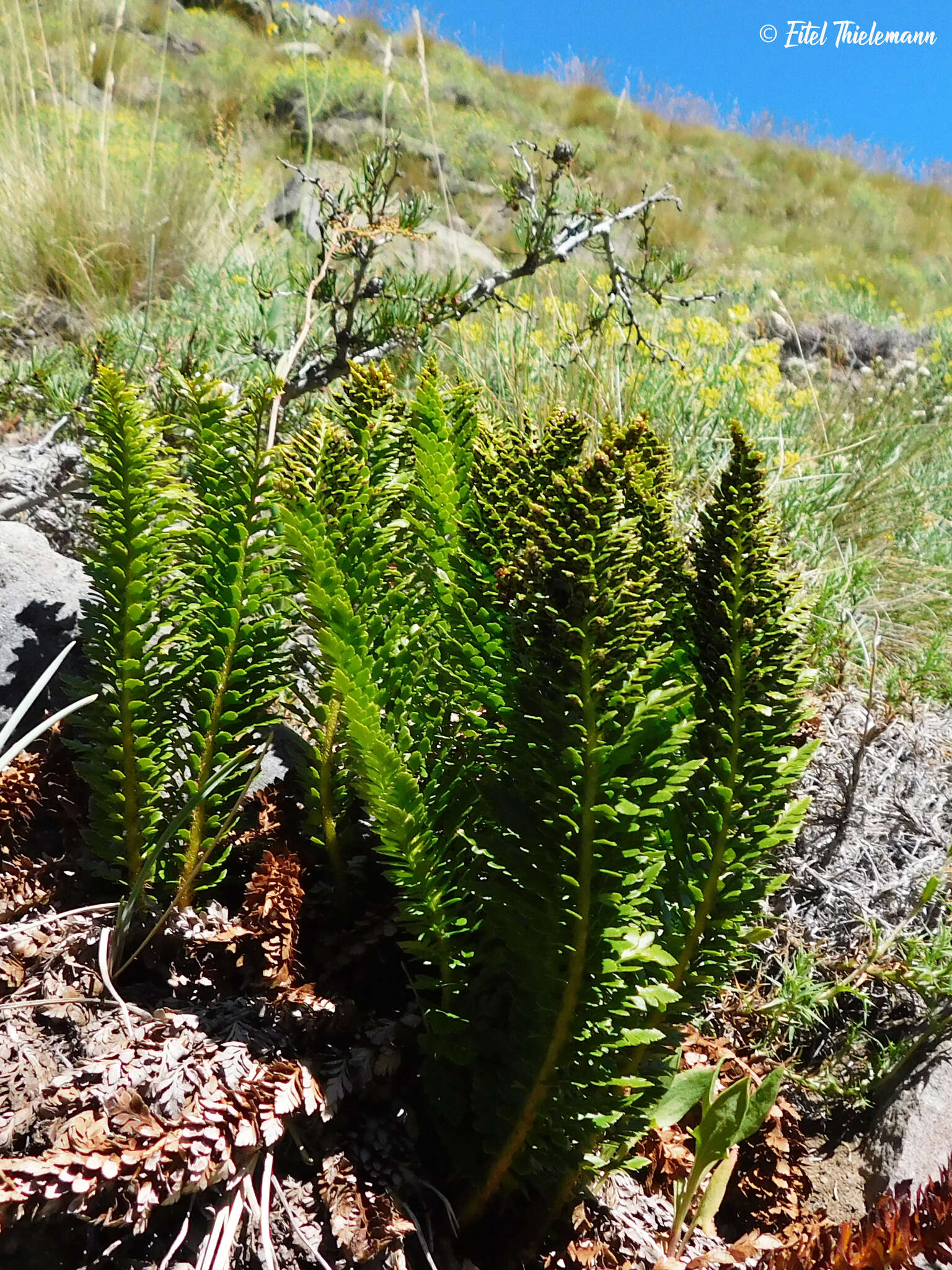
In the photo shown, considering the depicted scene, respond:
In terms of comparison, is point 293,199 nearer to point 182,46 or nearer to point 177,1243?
point 182,46

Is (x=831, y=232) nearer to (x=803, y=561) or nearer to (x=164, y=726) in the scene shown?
(x=803, y=561)

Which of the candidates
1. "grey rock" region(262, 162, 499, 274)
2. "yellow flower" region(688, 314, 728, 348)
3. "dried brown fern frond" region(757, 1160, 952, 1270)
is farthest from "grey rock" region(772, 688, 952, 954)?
"grey rock" region(262, 162, 499, 274)

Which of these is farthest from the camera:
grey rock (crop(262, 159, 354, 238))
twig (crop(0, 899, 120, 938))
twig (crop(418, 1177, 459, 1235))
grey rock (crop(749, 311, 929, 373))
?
grey rock (crop(262, 159, 354, 238))

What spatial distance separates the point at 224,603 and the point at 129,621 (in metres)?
0.11

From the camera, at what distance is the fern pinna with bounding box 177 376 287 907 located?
1.07 metres

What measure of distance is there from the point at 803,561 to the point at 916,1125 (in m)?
1.69

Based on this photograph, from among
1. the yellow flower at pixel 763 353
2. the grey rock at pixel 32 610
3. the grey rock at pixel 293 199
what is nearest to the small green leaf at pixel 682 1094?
the grey rock at pixel 32 610

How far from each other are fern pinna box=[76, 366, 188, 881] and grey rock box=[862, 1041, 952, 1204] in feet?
4.09

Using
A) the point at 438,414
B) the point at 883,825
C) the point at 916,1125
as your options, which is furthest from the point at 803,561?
the point at 438,414

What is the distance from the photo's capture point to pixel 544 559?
0.74 metres

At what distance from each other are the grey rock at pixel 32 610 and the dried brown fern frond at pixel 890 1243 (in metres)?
1.22

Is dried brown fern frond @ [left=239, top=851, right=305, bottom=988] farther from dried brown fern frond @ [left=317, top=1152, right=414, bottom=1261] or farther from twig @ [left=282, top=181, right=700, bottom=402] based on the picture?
twig @ [left=282, top=181, right=700, bottom=402]

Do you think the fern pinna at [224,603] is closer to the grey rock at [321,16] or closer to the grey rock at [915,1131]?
the grey rock at [915,1131]

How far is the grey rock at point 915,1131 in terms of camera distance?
141 cm
